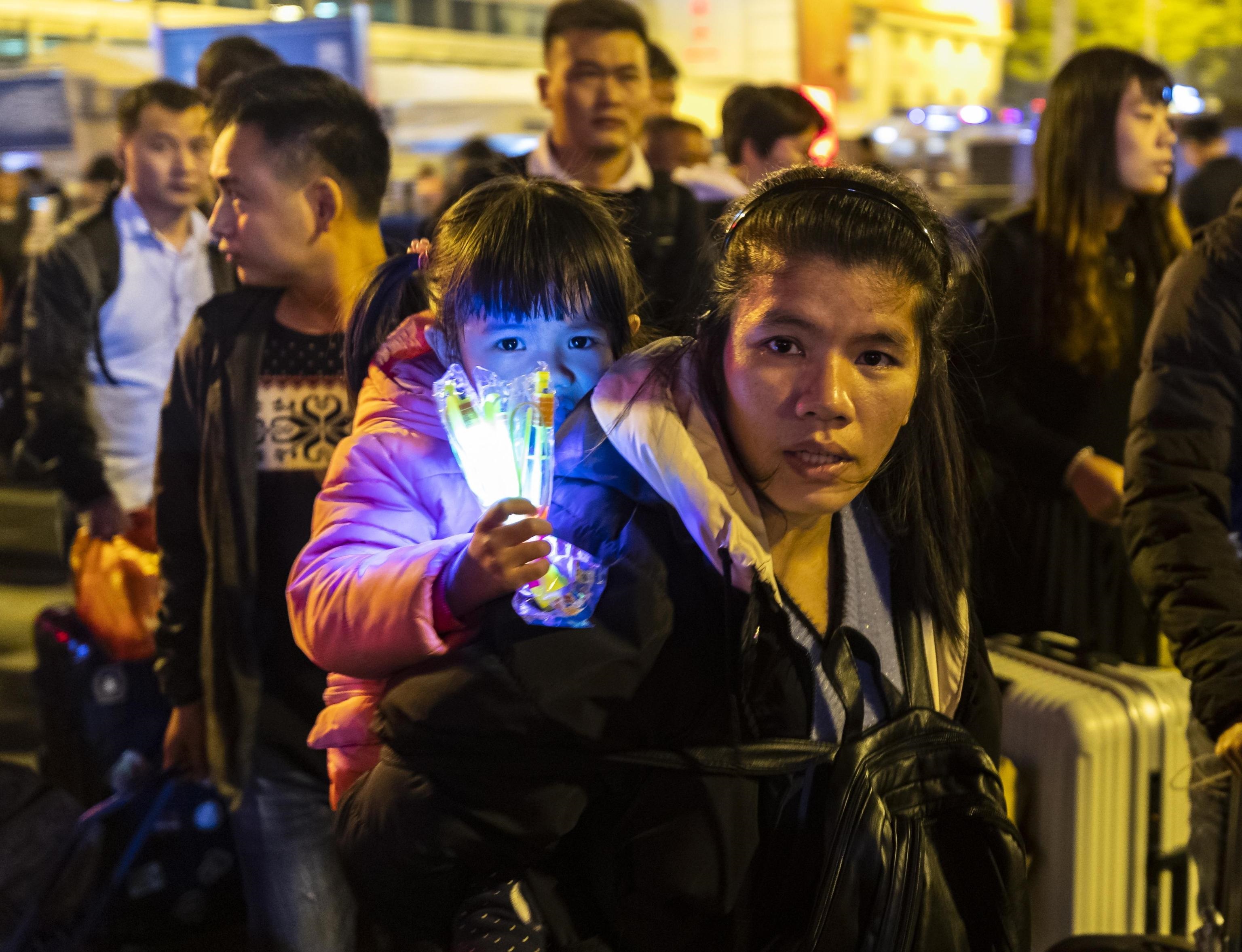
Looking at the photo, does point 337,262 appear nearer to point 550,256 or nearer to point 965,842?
point 550,256

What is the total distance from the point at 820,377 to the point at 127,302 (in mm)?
3083

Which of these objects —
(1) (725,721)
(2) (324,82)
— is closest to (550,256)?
(1) (725,721)

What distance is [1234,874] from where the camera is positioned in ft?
7.58

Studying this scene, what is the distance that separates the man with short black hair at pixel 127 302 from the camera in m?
3.79

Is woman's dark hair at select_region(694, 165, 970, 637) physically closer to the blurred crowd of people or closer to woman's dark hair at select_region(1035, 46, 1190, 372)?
the blurred crowd of people

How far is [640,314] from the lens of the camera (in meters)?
2.01

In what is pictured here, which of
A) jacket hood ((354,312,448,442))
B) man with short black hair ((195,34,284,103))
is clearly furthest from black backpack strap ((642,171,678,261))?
jacket hood ((354,312,448,442))

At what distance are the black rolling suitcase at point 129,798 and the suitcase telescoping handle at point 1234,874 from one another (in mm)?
2230

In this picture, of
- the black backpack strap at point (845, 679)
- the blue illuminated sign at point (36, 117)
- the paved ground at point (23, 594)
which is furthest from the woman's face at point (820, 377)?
the blue illuminated sign at point (36, 117)

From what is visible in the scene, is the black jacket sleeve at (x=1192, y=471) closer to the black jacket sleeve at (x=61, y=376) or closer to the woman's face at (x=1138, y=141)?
the woman's face at (x=1138, y=141)

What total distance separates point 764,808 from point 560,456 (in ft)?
1.56

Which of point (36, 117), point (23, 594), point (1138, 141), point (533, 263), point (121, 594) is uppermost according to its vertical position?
point (36, 117)

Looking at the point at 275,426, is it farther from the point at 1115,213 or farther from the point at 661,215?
the point at 1115,213

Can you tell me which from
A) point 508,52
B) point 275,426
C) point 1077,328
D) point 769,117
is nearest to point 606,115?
point 769,117
